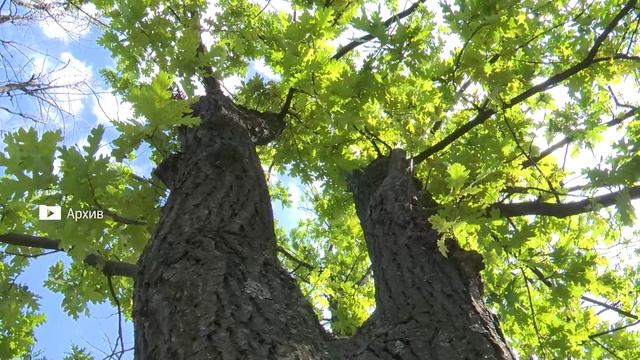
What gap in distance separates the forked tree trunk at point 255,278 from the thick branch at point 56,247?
42cm

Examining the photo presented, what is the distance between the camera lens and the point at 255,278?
160 centimetres

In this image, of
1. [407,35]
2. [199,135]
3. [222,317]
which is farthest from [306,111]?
[222,317]

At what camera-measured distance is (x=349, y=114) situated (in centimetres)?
230

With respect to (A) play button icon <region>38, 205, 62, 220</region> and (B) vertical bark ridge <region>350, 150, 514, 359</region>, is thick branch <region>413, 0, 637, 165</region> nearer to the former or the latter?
(B) vertical bark ridge <region>350, 150, 514, 359</region>

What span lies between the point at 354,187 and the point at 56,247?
1.71 metres

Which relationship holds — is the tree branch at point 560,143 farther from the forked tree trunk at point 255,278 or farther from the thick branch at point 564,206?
the forked tree trunk at point 255,278

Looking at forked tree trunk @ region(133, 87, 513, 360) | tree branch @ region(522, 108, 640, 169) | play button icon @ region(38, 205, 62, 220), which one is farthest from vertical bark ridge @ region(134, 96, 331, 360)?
tree branch @ region(522, 108, 640, 169)

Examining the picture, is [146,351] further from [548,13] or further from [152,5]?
[548,13]

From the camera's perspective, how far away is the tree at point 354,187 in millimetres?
1564

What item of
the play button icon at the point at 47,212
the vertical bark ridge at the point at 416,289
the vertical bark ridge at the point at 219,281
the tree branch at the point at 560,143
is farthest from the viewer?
the tree branch at the point at 560,143

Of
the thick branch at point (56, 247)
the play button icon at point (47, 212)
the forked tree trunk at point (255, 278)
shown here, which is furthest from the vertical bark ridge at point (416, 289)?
the play button icon at point (47, 212)

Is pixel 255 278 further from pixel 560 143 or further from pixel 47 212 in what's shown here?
pixel 560 143

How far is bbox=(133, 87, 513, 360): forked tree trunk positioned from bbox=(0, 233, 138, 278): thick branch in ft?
1.38

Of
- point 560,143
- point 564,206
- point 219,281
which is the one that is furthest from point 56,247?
point 560,143
